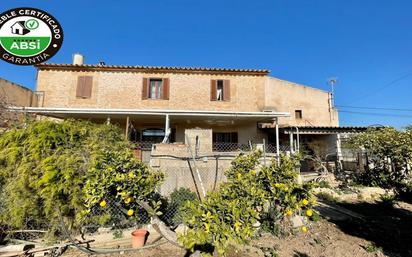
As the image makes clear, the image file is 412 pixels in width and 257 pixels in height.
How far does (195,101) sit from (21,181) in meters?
11.4

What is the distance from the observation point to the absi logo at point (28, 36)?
539cm

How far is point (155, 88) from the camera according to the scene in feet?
Answer: 50.8

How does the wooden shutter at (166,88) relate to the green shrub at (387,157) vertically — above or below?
above

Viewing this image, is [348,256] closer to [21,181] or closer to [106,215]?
[106,215]

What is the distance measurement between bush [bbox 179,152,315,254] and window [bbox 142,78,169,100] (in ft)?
38.7

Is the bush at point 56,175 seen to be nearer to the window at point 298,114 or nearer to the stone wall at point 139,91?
the stone wall at point 139,91

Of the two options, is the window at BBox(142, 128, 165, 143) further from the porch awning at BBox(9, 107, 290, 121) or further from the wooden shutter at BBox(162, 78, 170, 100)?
the wooden shutter at BBox(162, 78, 170, 100)

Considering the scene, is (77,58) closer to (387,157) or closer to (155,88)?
(155,88)

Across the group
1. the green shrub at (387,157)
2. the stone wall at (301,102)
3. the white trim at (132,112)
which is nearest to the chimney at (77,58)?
the white trim at (132,112)

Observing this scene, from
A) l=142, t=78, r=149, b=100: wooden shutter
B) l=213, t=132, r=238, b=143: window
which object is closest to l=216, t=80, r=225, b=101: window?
l=213, t=132, r=238, b=143: window

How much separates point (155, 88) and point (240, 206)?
1299 centimetres

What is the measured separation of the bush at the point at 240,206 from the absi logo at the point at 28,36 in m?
4.85

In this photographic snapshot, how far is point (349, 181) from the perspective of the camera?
12055 millimetres

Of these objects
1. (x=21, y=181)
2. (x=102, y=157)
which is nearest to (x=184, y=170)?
(x=102, y=157)
